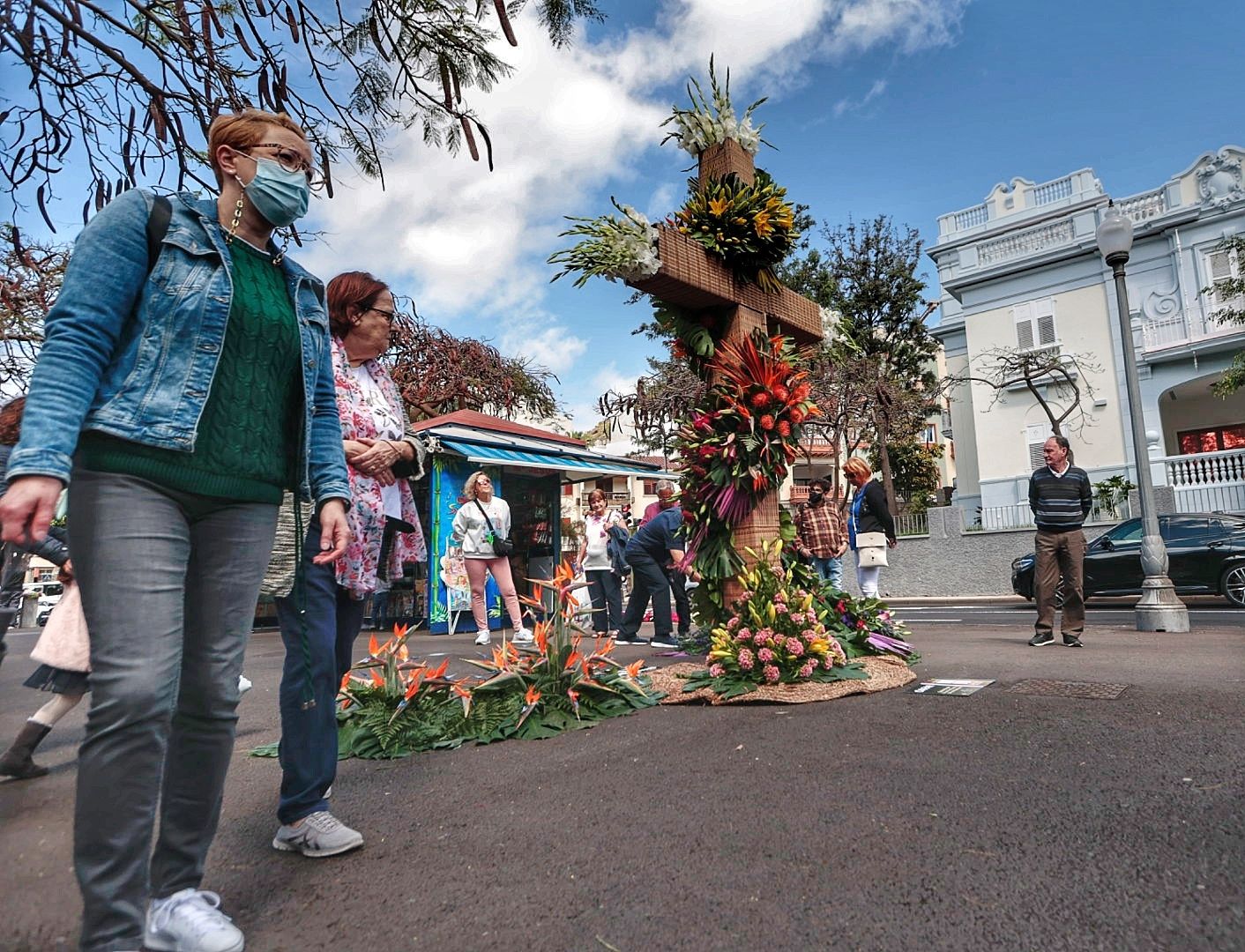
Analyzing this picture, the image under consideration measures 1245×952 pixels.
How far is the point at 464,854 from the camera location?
2.26m

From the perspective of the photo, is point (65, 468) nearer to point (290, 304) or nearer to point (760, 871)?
point (290, 304)

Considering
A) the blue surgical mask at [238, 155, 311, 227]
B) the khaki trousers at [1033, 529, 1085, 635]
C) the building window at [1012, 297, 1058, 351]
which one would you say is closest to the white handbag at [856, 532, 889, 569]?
the khaki trousers at [1033, 529, 1085, 635]

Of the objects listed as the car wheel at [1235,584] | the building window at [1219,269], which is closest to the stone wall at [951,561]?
the car wheel at [1235,584]

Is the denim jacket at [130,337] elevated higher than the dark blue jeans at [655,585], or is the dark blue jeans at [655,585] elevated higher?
the denim jacket at [130,337]

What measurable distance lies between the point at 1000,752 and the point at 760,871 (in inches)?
55.1

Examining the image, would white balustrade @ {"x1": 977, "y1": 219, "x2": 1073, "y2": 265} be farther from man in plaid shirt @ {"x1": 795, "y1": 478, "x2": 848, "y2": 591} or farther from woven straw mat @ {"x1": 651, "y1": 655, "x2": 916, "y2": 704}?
woven straw mat @ {"x1": 651, "y1": 655, "x2": 916, "y2": 704}

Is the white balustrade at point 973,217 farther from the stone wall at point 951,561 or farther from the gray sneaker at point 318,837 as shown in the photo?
A: the gray sneaker at point 318,837

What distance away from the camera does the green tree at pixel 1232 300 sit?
15367 mm

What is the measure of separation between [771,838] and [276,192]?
89.3 inches

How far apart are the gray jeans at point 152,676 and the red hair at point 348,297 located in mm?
1075

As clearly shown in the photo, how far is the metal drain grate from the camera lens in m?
3.92

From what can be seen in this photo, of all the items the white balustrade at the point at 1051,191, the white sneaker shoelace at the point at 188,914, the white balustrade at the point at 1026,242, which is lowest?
the white sneaker shoelace at the point at 188,914

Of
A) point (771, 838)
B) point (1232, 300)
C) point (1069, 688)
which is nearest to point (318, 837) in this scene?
point (771, 838)

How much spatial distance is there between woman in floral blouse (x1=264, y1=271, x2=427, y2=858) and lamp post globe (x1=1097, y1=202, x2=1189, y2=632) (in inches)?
317
